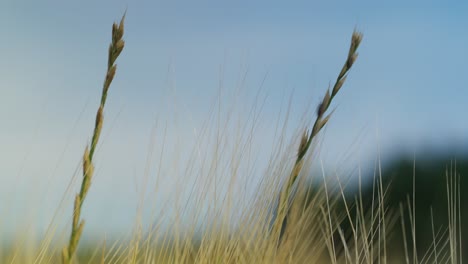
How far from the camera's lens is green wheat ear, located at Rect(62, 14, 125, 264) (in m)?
1.02

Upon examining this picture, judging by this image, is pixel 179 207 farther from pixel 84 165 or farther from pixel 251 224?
pixel 84 165

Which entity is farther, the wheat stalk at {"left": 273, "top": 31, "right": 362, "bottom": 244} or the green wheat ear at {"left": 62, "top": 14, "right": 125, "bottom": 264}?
the wheat stalk at {"left": 273, "top": 31, "right": 362, "bottom": 244}

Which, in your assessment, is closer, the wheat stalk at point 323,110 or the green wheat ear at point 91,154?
the green wheat ear at point 91,154

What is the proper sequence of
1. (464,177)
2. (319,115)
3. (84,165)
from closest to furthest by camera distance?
(84,165)
(319,115)
(464,177)

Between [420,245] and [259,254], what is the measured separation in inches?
242

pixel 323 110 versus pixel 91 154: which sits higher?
pixel 323 110

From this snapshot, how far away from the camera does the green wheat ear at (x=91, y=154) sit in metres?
1.02

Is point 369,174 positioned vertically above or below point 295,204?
above

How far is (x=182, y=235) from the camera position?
6.56ft

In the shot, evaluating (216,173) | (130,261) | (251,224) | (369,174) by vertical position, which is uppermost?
(369,174)

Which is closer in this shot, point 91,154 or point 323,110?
point 91,154

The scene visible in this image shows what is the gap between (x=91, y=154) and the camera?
1.07 meters

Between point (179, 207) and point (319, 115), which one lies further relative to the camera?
point (179, 207)

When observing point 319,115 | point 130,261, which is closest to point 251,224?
point 130,261
